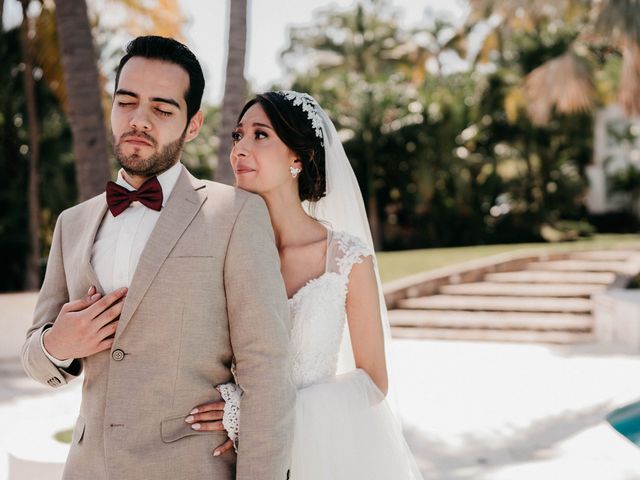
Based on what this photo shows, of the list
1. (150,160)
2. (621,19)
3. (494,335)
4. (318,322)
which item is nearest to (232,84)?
(318,322)

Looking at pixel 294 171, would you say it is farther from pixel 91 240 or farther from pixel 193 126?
pixel 91 240

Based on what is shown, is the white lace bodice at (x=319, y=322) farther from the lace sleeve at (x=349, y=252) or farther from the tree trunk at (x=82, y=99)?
the tree trunk at (x=82, y=99)

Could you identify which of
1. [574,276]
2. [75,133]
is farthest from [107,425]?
[574,276]

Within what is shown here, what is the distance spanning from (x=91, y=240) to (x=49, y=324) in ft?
0.96

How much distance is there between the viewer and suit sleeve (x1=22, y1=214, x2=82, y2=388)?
2.13 metres

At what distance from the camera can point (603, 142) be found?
27688mm

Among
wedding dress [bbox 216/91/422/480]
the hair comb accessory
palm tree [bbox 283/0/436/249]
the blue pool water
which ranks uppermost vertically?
palm tree [bbox 283/0/436/249]

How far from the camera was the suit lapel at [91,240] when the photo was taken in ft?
6.77

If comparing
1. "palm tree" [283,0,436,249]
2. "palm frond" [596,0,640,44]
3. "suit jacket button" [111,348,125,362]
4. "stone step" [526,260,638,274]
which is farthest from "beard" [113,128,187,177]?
"palm tree" [283,0,436,249]

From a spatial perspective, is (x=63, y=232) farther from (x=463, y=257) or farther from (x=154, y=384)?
(x=463, y=257)

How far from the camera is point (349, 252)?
295 centimetres

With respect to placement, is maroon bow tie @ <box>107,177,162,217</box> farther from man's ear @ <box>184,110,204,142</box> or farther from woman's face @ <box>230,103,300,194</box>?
woman's face @ <box>230,103,300,194</box>

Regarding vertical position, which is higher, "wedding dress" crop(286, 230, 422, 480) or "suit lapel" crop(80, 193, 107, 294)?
"suit lapel" crop(80, 193, 107, 294)

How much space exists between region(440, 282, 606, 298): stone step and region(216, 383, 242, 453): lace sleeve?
1131 cm
